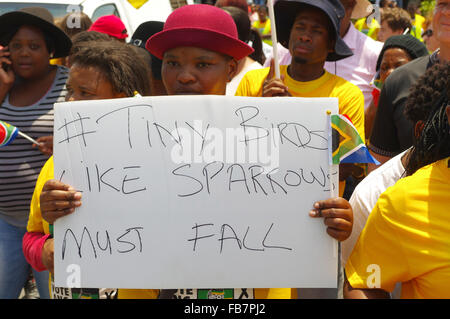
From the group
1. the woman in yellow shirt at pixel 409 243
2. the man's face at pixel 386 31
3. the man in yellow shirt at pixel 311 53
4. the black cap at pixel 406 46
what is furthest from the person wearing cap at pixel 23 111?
the man's face at pixel 386 31

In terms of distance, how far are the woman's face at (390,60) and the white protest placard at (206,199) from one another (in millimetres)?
2210

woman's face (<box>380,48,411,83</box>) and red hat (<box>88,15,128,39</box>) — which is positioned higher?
red hat (<box>88,15,128,39</box>)

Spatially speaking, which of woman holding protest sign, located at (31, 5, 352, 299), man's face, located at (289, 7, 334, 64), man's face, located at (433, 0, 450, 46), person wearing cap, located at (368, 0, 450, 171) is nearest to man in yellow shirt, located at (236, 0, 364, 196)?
man's face, located at (289, 7, 334, 64)

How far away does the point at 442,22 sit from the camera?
3.31 m

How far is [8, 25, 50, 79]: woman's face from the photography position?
346 cm

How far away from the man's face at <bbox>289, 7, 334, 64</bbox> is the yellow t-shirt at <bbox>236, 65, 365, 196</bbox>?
0.11m

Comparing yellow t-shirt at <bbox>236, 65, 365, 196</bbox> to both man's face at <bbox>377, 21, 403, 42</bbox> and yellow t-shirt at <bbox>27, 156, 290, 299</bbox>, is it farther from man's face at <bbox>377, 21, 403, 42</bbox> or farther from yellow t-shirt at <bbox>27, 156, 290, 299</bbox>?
man's face at <bbox>377, 21, 403, 42</bbox>

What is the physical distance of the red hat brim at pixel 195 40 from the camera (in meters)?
2.36

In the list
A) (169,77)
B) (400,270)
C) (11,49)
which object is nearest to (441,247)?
(400,270)

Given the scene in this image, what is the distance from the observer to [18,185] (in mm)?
3289

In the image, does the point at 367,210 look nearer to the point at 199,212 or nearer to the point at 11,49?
the point at 199,212

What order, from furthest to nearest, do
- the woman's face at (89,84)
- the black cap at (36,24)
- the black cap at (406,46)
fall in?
1. the black cap at (406,46)
2. the black cap at (36,24)
3. the woman's face at (89,84)

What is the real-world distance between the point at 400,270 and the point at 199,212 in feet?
2.13

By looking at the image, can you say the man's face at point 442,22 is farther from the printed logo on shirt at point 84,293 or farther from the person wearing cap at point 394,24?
the person wearing cap at point 394,24
